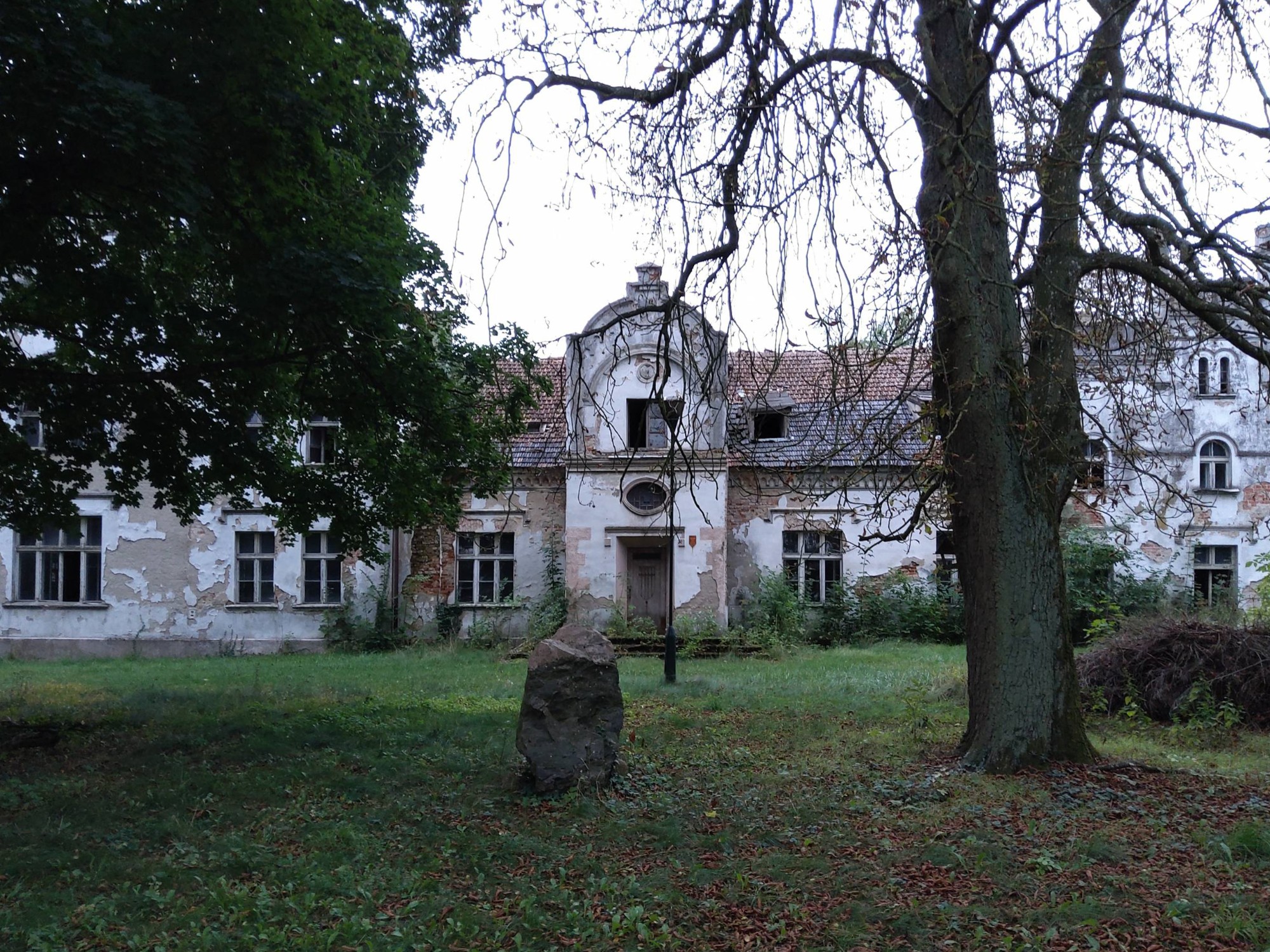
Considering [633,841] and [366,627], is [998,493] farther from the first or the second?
[366,627]

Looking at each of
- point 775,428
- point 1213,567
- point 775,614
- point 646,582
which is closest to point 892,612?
point 775,614

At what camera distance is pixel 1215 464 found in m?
23.6

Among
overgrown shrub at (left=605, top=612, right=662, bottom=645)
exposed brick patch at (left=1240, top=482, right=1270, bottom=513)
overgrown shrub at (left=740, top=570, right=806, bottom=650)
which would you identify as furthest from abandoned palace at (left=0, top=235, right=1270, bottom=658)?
overgrown shrub at (left=605, top=612, right=662, bottom=645)

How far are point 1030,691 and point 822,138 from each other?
14.7 ft

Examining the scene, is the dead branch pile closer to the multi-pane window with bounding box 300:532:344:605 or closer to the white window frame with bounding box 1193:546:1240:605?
the white window frame with bounding box 1193:546:1240:605

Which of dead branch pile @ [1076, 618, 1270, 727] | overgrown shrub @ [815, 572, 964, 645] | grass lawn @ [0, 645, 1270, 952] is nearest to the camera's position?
grass lawn @ [0, 645, 1270, 952]

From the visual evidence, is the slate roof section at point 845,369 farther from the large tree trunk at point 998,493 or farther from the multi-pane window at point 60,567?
the multi-pane window at point 60,567

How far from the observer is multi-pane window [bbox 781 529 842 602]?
73.7 ft

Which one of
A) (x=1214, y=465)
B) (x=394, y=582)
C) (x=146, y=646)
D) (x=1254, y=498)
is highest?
(x=1214, y=465)

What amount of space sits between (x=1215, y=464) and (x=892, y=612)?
9076 mm

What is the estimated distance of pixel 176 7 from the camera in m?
7.50

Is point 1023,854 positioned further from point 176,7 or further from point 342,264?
point 176,7

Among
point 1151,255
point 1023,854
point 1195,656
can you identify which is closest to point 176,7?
point 1151,255

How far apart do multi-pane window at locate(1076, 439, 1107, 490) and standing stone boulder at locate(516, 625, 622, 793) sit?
3.80 meters
